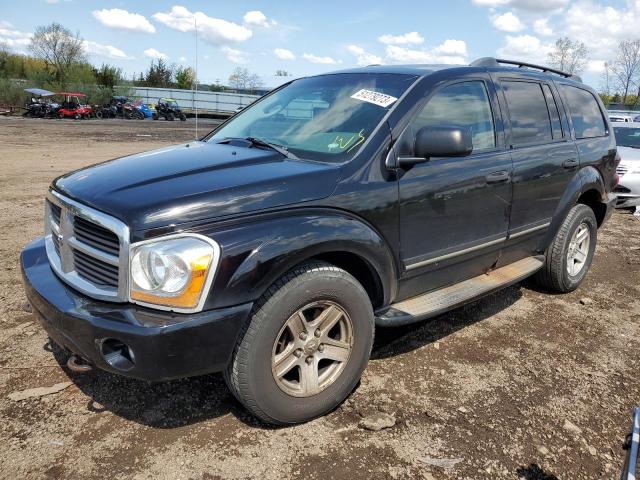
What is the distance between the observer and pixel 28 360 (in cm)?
334

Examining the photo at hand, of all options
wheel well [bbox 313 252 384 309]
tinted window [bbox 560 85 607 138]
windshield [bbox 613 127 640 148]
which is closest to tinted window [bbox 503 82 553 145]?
tinted window [bbox 560 85 607 138]

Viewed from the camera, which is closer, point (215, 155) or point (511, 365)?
point (215, 155)

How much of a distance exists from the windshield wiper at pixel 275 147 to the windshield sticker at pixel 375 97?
0.60m

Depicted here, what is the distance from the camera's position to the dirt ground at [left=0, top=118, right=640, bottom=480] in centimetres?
250

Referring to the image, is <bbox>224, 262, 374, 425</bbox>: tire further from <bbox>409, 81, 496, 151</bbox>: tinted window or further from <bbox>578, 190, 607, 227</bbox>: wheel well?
<bbox>578, 190, 607, 227</bbox>: wheel well

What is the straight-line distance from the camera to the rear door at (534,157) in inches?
153

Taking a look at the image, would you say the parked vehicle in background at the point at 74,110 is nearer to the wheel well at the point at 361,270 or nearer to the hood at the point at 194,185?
the hood at the point at 194,185

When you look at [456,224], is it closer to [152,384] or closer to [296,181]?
[296,181]

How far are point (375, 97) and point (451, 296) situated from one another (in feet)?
4.56

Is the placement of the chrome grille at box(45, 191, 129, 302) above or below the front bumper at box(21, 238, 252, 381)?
above

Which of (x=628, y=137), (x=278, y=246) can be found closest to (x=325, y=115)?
(x=278, y=246)

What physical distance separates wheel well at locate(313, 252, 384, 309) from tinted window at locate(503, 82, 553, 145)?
1.69 metres

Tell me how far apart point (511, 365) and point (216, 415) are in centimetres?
201

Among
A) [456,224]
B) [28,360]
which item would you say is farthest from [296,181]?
[28,360]
